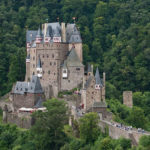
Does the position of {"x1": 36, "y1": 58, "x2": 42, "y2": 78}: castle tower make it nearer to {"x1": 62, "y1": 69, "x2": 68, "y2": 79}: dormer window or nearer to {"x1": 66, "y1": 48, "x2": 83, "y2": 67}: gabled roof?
{"x1": 62, "y1": 69, "x2": 68, "y2": 79}: dormer window

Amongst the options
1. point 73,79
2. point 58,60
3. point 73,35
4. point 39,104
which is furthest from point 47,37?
point 39,104

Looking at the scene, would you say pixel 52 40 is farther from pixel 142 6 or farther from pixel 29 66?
pixel 142 6

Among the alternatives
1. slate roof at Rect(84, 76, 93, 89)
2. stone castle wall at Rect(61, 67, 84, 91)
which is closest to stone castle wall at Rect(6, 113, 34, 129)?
stone castle wall at Rect(61, 67, 84, 91)

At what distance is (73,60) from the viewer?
232 feet

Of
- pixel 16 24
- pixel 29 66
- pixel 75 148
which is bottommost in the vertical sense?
pixel 75 148

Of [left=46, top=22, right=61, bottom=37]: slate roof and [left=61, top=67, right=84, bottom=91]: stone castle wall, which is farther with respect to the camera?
[left=46, top=22, right=61, bottom=37]: slate roof

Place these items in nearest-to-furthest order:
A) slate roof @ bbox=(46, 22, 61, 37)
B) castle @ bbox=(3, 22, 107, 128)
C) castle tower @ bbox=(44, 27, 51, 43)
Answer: castle @ bbox=(3, 22, 107, 128) → slate roof @ bbox=(46, 22, 61, 37) → castle tower @ bbox=(44, 27, 51, 43)

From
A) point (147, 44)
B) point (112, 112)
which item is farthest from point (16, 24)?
point (112, 112)

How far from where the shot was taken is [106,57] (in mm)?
87625

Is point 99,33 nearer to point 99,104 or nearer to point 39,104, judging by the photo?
point 39,104

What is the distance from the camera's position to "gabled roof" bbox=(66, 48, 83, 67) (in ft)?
231

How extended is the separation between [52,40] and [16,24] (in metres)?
25.7

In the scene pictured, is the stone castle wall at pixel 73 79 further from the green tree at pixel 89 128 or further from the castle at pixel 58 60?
the green tree at pixel 89 128

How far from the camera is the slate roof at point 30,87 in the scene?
68500 millimetres
